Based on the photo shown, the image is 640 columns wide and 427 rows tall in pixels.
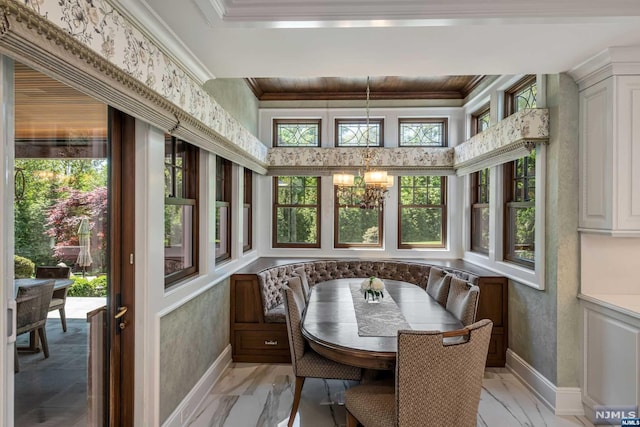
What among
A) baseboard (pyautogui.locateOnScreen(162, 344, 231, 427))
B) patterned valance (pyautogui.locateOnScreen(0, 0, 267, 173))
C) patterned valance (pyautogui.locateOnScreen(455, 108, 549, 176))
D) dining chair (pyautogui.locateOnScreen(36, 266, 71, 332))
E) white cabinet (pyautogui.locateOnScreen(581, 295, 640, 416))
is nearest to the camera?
patterned valance (pyautogui.locateOnScreen(0, 0, 267, 173))

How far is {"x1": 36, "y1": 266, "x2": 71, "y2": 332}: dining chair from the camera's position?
1460 millimetres

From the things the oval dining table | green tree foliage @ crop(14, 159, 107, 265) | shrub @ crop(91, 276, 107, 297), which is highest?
green tree foliage @ crop(14, 159, 107, 265)

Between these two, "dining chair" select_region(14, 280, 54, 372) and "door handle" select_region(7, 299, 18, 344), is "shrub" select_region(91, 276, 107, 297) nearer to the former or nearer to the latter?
"dining chair" select_region(14, 280, 54, 372)

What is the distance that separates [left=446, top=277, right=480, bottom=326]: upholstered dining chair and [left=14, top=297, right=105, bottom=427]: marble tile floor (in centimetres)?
243

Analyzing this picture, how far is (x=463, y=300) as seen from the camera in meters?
2.68

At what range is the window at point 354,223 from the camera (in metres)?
5.01

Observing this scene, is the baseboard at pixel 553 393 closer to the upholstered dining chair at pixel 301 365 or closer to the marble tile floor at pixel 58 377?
the upholstered dining chair at pixel 301 365

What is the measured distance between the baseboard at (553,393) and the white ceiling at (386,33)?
8.46 feet

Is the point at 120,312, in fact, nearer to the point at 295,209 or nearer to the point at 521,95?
the point at 295,209

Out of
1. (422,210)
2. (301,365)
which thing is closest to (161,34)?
(301,365)

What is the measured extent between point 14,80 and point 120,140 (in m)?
0.79

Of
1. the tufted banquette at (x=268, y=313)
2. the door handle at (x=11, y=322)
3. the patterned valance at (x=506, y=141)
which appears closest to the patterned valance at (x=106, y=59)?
→ the door handle at (x=11, y=322)

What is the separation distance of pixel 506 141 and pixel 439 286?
1.53 metres

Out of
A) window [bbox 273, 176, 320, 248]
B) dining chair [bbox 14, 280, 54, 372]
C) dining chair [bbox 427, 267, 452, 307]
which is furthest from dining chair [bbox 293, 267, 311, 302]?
dining chair [bbox 14, 280, 54, 372]
